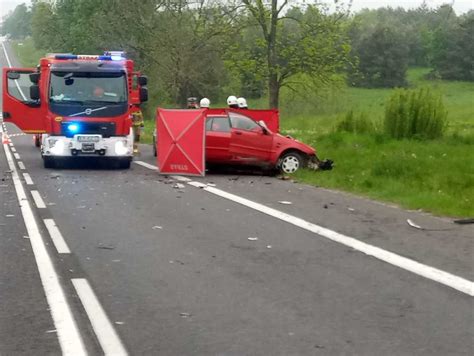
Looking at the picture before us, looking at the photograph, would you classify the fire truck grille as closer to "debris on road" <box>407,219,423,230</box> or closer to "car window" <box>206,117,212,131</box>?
"car window" <box>206,117,212,131</box>

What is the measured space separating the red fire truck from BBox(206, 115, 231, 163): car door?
7.91ft

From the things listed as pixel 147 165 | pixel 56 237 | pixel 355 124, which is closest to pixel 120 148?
pixel 147 165

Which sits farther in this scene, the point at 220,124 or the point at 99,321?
the point at 220,124

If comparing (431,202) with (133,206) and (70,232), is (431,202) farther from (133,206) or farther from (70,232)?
(70,232)

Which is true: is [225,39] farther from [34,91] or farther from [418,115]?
[34,91]

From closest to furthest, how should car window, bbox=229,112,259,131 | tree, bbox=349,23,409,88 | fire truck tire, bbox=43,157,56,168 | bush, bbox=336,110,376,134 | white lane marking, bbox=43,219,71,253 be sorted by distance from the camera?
1. white lane marking, bbox=43,219,71,253
2. car window, bbox=229,112,259,131
3. fire truck tire, bbox=43,157,56,168
4. bush, bbox=336,110,376,134
5. tree, bbox=349,23,409,88

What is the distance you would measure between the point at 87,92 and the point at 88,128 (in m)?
0.91

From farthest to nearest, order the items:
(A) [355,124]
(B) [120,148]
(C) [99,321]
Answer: (A) [355,124]
(B) [120,148]
(C) [99,321]

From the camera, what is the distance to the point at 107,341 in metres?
5.61

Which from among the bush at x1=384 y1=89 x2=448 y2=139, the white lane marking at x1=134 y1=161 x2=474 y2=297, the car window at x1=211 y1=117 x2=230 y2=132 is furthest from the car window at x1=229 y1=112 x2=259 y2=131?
the bush at x1=384 y1=89 x2=448 y2=139

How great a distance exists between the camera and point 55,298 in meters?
6.88

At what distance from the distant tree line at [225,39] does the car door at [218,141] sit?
5692 mm

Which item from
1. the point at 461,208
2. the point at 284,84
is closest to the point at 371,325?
the point at 461,208

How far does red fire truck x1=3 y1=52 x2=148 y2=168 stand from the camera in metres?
19.5
